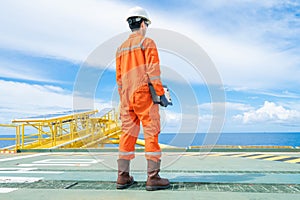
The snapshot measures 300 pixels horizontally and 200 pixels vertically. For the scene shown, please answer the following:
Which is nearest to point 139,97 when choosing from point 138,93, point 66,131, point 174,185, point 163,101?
point 138,93

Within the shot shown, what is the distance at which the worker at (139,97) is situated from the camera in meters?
2.80

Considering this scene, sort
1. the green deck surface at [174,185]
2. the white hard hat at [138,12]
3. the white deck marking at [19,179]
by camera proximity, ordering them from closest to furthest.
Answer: the green deck surface at [174,185]
the white hard hat at [138,12]
the white deck marking at [19,179]

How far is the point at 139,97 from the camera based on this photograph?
9.36ft

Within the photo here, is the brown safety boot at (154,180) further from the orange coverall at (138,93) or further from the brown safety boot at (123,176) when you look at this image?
the brown safety boot at (123,176)

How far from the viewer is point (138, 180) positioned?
3273 mm

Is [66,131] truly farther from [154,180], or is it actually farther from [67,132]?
Answer: [154,180]

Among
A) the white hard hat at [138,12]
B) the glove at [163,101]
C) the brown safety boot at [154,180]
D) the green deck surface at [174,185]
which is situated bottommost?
the green deck surface at [174,185]

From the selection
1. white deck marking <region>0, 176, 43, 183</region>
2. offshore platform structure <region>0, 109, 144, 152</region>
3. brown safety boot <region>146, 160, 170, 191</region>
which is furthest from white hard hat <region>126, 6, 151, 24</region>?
offshore platform structure <region>0, 109, 144, 152</region>

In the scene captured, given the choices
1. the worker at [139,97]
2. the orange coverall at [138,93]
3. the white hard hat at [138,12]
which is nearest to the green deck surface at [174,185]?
the worker at [139,97]

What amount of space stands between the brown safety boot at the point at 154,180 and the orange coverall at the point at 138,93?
0.08 m

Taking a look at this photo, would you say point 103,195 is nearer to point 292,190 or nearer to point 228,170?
point 292,190

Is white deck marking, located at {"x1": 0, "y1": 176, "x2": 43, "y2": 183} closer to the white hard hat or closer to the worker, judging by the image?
the worker

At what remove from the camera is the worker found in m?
2.80

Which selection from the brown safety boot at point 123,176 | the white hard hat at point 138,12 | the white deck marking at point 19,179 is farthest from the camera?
the white deck marking at point 19,179
